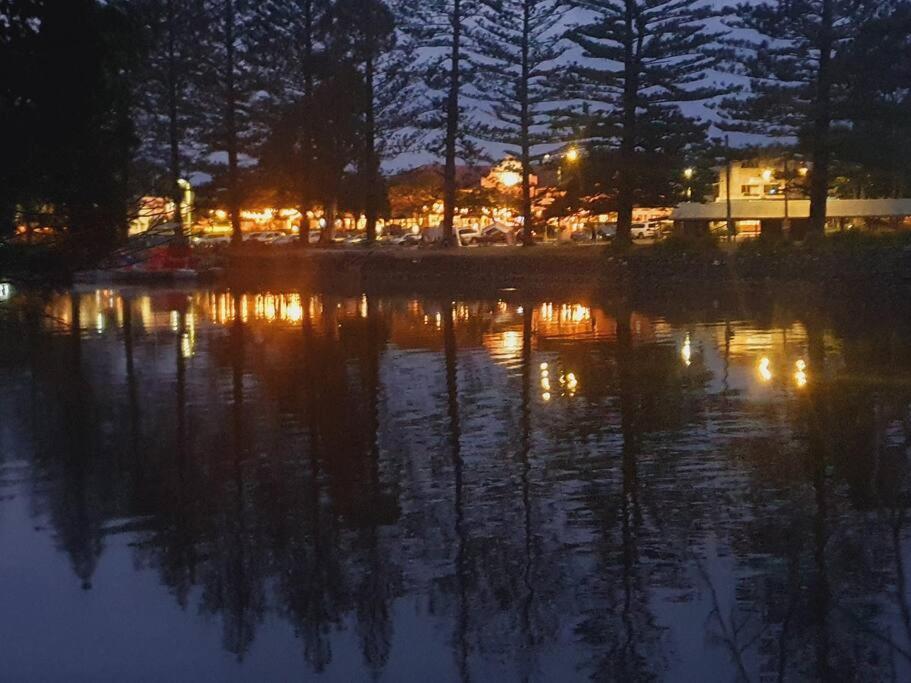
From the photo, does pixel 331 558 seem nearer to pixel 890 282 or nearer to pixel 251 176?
pixel 890 282

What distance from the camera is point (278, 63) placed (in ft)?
165

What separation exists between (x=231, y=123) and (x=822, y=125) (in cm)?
2559

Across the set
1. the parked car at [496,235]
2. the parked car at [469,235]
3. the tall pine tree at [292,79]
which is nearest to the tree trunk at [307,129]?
the tall pine tree at [292,79]

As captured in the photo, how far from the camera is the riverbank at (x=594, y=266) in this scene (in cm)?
3153

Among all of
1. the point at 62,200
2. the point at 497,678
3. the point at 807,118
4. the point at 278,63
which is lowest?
the point at 497,678

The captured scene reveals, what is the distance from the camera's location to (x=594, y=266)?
3844 centimetres

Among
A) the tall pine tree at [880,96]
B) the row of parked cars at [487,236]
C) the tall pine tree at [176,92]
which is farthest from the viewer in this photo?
the row of parked cars at [487,236]

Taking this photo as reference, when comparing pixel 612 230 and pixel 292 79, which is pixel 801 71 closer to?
pixel 292 79

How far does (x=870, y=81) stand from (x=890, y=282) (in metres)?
7.86

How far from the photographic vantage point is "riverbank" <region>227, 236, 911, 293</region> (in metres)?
31.5

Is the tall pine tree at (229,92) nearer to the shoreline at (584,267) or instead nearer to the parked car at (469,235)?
the shoreline at (584,267)

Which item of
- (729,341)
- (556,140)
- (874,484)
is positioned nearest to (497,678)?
(874,484)

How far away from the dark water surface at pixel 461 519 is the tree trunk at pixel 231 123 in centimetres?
3450

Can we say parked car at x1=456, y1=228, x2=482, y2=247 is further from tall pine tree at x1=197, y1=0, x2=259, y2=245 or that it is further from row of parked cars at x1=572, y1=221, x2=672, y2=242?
tall pine tree at x1=197, y1=0, x2=259, y2=245
